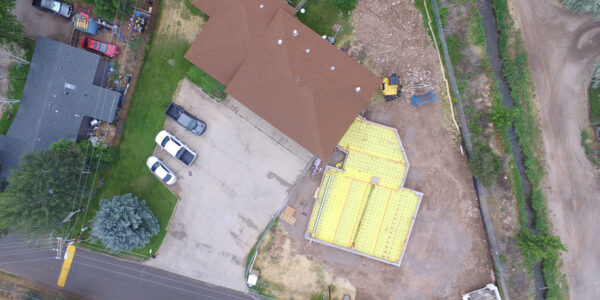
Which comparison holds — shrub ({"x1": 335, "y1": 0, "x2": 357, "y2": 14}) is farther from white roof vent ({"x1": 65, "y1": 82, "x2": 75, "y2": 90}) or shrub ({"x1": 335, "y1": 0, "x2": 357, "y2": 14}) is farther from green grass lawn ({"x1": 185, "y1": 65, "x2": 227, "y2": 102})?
white roof vent ({"x1": 65, "y1": 82, "x2": 75, "y2": 90})

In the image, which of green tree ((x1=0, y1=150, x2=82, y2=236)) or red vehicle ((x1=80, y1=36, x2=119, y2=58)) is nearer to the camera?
green tree ((x1=0, y1=150, x2=82, y2=236))

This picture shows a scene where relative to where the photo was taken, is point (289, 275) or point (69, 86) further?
point (289, 275)

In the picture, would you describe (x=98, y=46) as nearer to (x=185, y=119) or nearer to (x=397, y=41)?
(x=185, y=119)

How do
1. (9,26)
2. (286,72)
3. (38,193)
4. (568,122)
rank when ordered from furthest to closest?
(568,122)
(9,26)
(286,72)
(38,193)

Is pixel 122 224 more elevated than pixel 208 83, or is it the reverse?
pixel 208 83

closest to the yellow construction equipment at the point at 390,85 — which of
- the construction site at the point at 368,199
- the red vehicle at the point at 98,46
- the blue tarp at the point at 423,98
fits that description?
the blue tarp at the point at 423,98

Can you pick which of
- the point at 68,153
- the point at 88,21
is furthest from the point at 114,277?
the point at 88,21

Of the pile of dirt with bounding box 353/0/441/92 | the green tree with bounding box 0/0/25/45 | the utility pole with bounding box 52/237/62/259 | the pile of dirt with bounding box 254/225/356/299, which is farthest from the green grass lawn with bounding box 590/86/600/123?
the green tree with bounding box 0/0/25/45

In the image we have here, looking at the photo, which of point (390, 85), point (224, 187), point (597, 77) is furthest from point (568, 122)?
point (224, 187)
